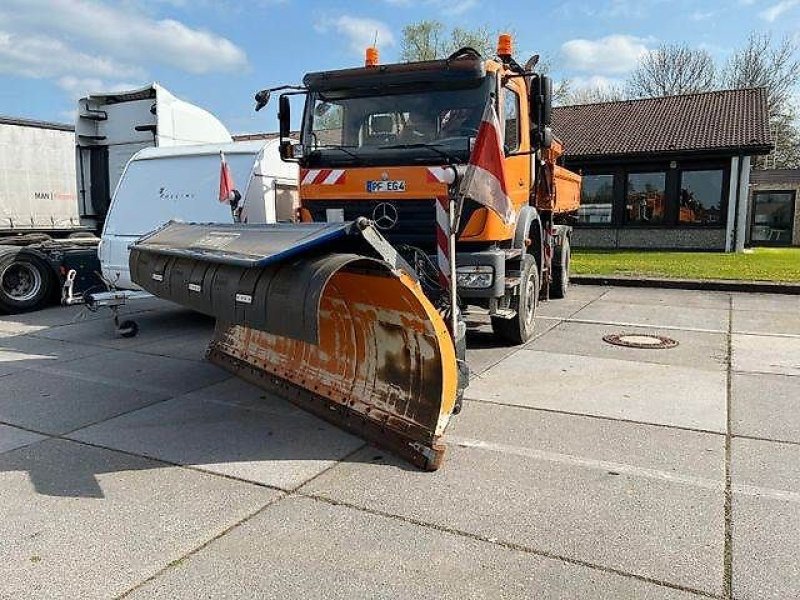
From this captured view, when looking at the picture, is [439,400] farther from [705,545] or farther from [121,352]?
[121,352]

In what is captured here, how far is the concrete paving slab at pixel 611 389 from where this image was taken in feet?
16.3

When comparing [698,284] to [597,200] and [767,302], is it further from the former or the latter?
[597,200]

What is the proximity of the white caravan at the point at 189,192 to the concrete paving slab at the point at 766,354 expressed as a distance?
19.0ft

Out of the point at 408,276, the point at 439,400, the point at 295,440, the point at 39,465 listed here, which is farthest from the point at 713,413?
the point at 39,465

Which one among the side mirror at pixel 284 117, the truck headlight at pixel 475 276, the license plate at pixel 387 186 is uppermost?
the side mirror at pixel 284 117

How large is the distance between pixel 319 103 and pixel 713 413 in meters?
4.84

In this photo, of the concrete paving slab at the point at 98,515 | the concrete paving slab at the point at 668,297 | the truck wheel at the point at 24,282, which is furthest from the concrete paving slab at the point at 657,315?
the truck wheel at the point at 24,282

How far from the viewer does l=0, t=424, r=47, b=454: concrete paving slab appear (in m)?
4.35

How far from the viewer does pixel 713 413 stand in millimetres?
4961

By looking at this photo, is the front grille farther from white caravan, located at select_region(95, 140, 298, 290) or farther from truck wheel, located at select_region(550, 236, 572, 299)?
truck wheel, located at select_region(550, 236, 572, 299)

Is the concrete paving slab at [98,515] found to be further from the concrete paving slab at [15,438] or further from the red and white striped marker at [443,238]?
the red and white striped marker at [443,238]

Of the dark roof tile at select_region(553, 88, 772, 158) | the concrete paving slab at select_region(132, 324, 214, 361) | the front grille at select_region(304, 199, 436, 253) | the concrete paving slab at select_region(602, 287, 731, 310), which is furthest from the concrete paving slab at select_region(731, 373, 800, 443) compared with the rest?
the dark roof tile at select_region(553, 88, 772, 158)

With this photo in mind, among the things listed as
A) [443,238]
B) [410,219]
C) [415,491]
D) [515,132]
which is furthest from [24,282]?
[415,491]

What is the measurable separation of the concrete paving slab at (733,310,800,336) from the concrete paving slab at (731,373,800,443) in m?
2.57
